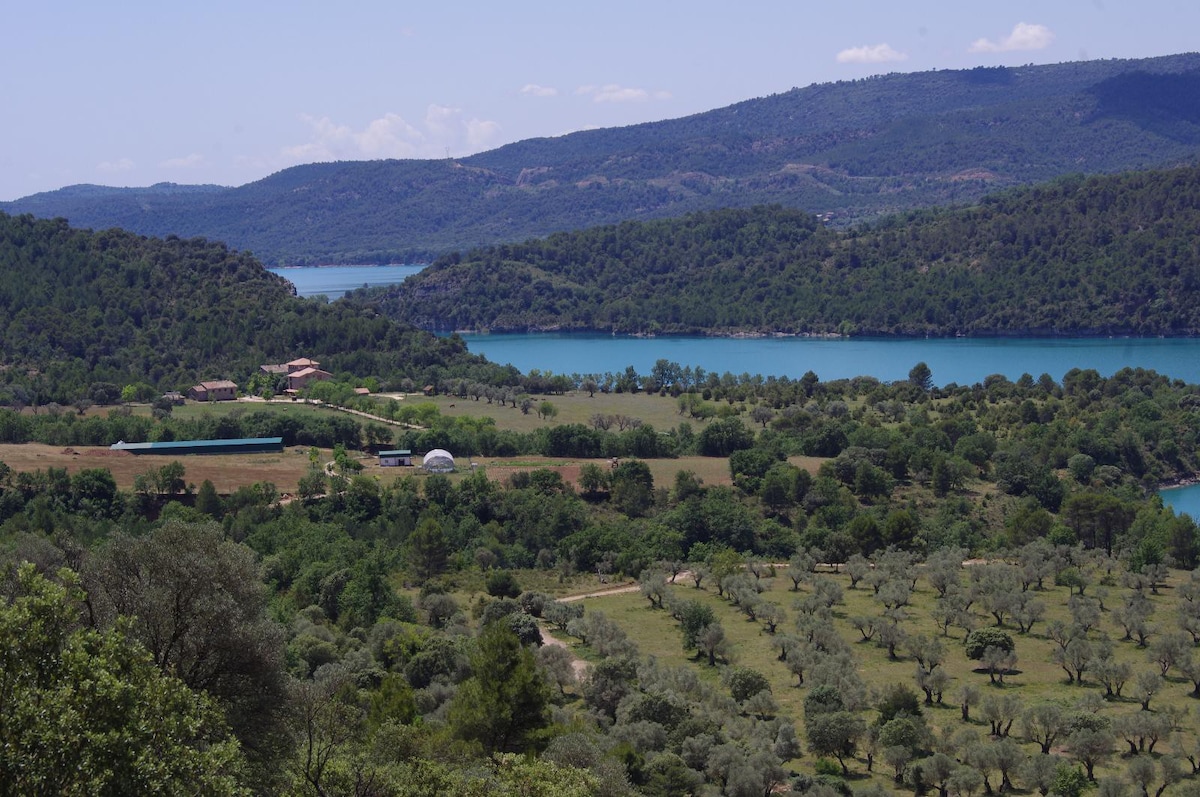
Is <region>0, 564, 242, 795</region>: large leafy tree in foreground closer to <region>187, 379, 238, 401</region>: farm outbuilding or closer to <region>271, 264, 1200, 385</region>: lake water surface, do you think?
<region>187, 379, 238, 401</region>: farm outbuilding

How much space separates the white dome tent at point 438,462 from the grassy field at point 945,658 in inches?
547

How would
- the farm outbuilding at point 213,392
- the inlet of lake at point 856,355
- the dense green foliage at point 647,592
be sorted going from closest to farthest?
the dense green foliage at point 647,592 → the farm outbuilding at point 213,392 → the inlet of lake at point 856,355

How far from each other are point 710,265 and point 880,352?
4114cm

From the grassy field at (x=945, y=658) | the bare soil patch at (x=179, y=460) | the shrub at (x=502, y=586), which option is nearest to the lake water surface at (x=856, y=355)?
the bare soil patch at (x=179, y=460)

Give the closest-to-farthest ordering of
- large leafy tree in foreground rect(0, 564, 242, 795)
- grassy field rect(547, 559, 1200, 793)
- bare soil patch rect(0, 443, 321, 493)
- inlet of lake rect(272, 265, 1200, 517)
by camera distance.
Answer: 1. large leafy tree in foreground rect(0, 564, 242, 795)
2. grassy field rect(547, 559, 1200, 793)
3. bare soil patch rect(0, 443, 321, 493)
4. inlet of lake rect(272, 265, 1200, 517)

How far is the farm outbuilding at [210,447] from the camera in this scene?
163ft

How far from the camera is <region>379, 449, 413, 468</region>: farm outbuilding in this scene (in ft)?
160

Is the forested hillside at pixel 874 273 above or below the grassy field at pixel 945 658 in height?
above

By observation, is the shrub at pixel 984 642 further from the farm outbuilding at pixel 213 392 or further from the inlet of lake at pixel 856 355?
the inlet of lake at pixel 856 355

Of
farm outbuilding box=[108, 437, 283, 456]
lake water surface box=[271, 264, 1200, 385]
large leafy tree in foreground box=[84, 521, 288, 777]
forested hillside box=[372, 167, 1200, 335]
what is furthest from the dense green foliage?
forested hillside box=[372, 167, 1200, 335]

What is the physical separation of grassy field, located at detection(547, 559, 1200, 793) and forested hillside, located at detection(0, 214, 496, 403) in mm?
42031

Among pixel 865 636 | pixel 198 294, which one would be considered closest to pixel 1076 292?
pixel 198 294

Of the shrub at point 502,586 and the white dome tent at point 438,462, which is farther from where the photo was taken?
the white dome tent at point 438,462

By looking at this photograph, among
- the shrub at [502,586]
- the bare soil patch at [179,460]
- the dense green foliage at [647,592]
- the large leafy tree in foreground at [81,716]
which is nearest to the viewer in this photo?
the large leafy tree in foreground at [81,716]
